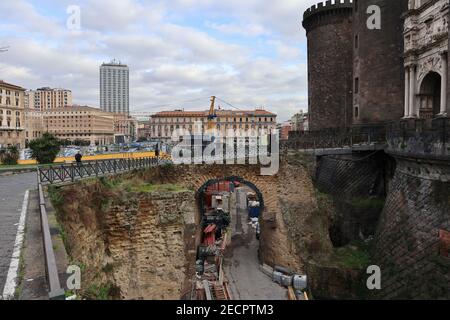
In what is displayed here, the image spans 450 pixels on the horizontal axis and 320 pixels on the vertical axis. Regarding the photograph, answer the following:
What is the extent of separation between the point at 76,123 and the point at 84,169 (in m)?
114

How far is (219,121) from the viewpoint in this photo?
112 m

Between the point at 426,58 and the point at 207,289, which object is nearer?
the point at 207,289

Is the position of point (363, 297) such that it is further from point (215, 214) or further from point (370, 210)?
point (215, 214)

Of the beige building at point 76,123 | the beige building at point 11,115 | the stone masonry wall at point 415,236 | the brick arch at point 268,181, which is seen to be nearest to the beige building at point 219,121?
the beige building at point 76,123

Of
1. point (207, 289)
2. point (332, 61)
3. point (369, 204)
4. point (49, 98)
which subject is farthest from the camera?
point (49, 98)

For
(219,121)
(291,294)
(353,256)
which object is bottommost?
(291,294)

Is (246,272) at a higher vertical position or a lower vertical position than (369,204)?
lower

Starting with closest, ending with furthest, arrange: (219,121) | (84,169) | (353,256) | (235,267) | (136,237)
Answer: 1. (136,237)
2. (84,169)
3. (353,256)
4. (235,267)
5. (219,121)

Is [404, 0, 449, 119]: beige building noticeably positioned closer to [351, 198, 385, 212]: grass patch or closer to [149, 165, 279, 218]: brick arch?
[351, 198, 385, 212]: grass patch

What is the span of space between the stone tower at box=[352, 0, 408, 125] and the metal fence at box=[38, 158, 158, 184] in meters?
15.1

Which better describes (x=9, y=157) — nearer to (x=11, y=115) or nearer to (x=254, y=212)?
(x=254, y=212)

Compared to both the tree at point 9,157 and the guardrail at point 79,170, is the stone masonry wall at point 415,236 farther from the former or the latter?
the tree at point 9,157

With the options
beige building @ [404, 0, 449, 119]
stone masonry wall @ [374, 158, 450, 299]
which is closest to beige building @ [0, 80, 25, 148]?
beige building @ [404, 0, 449, 119]

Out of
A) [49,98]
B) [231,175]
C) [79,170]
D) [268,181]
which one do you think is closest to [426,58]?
[268,181]
